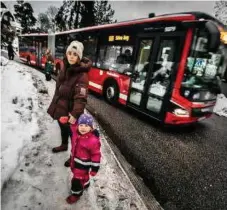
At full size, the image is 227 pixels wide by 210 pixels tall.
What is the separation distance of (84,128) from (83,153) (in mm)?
306

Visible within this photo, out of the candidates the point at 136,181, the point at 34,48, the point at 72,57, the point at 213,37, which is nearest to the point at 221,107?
the point at 213,37

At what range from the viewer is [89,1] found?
29.4m

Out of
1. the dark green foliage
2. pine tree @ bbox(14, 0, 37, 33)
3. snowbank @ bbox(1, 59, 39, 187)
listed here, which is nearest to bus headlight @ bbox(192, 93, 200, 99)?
snowbank @ bbox(1, 59, 39, 187)

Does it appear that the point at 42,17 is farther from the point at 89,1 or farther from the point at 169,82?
the point at 169,82

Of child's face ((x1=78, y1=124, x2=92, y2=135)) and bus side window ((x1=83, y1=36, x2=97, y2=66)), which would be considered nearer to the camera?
child's face ((x1=78, y1=124, x2=92, y2=135))

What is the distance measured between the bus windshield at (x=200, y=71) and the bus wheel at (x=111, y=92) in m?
2.73

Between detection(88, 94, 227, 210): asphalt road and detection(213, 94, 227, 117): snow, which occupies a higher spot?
detection(88, 94, 227, 210): asphalt road

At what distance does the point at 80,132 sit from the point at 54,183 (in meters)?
0.91

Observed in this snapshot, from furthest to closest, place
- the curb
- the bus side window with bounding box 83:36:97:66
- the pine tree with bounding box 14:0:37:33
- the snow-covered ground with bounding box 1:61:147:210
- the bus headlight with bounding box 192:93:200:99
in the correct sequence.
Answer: the pine tree with bounding box 14:0:37:33, the bus side window with bounding box 83:36:97:66, the bus headlight with bounding box 192:93:200:99, the curb, the snow-covered ground with bounding box 1:61:147:210

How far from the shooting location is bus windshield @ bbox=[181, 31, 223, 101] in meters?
5.28

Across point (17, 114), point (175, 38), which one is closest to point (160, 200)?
point (17, 114)

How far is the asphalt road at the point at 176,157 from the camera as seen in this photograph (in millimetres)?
3373

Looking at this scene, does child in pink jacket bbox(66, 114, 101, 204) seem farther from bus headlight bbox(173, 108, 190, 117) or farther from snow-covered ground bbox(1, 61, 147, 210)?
bus headlight bbox(173, 108, 190, 117)

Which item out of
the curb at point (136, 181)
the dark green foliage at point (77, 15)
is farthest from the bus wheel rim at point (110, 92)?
the dark green foliage at point (77, 15)
